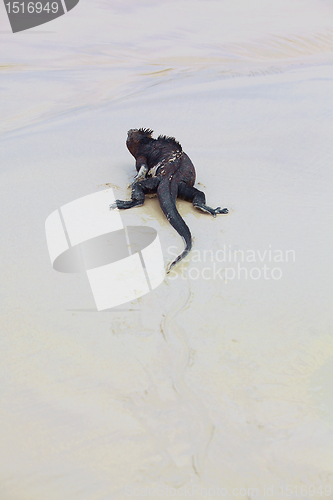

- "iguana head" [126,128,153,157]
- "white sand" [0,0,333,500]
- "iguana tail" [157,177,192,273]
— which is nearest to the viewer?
"white sand" [0,0,333,500]

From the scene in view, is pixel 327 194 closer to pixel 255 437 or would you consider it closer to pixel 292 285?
pixel 292 285

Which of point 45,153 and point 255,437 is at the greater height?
point 45,153

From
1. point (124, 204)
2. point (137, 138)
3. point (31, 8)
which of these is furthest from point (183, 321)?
point (31, 8)

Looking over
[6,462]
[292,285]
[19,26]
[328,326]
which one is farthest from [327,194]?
[19,26]

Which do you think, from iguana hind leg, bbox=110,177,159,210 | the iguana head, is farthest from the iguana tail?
the iguana head

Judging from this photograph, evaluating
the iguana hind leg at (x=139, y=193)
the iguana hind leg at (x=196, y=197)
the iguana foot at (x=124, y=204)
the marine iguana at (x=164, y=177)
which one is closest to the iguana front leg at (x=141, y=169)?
the marine iguana at (x=164, y=177)

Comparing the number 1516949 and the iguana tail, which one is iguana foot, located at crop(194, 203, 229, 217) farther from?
the number 1516949

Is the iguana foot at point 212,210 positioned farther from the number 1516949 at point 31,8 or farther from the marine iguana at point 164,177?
the number 1516949 at point 31,8

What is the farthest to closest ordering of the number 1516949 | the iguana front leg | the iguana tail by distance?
the number 1516949 → the iguana front leg → the iguana tail

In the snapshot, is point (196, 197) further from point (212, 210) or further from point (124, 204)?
point (124, 204)

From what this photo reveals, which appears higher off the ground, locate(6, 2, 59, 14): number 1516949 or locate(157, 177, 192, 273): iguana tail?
locate(6, 2, 59, 14): number 1516949
